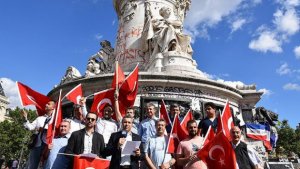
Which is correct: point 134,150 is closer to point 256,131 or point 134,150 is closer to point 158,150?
point 158,150

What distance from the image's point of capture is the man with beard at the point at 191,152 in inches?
219

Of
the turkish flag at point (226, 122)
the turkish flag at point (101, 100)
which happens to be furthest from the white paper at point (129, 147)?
the turkish flag at point (101, 100)

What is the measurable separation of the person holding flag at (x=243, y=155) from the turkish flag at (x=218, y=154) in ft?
1.30

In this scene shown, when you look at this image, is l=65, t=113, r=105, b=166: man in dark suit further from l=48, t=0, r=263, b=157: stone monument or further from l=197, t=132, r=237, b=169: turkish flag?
l=48, t=0, r=263, b=157: stone monument

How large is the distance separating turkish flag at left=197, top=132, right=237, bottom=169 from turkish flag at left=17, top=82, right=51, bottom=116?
16.5 ft

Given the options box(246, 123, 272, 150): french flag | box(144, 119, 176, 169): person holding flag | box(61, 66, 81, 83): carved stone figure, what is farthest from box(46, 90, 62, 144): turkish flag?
box(61, 66, 81, 83): carved stone figure

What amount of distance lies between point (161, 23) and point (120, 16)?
4.10 meters

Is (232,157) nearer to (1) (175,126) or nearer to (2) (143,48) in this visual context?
(1) (175,126)

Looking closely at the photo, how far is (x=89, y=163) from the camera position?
18.5 feet

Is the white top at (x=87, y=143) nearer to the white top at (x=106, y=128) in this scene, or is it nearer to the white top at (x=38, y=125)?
the white top at (x=106, y=128)

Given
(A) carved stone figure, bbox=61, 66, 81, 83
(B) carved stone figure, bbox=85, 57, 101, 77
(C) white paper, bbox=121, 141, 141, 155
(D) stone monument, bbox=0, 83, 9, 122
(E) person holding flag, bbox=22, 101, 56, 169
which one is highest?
(D) stone monument, bbox=0, 83, 9, 122

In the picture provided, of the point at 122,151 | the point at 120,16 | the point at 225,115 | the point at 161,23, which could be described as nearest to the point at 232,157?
the point at 122,151

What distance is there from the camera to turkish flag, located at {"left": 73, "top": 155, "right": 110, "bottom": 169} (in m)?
5.54

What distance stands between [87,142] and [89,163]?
35 cm
